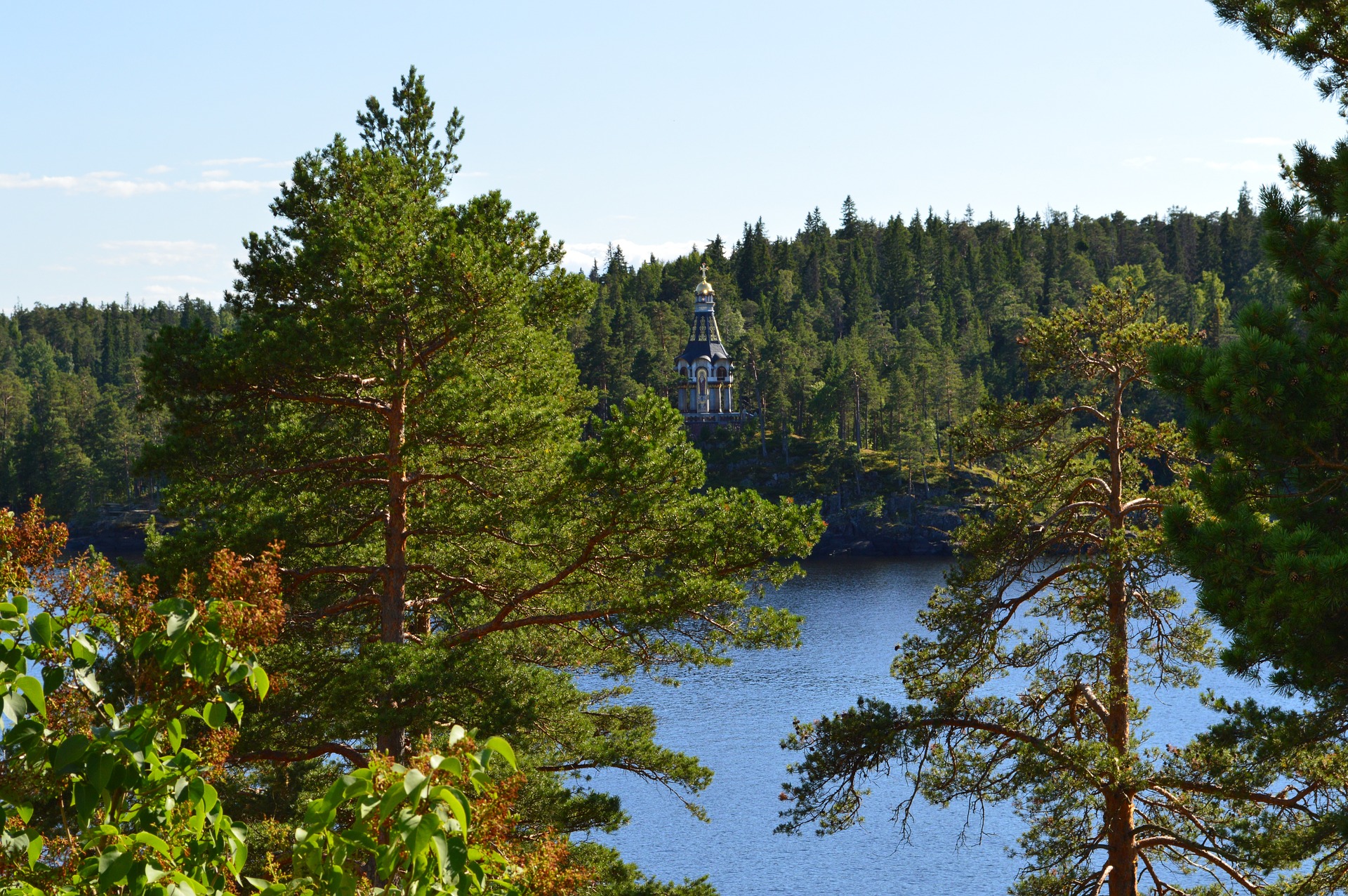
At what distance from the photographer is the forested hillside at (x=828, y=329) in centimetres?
7962

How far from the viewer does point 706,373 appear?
287 ft

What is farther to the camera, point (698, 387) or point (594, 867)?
point (698, 387)

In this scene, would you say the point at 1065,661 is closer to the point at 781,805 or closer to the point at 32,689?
the point at 32,689

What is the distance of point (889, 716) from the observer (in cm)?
1269

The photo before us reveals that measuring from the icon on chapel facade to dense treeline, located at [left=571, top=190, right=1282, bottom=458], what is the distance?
1371mm

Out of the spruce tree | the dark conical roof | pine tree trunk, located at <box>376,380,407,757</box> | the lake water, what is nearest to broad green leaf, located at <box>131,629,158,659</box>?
the spruce tree

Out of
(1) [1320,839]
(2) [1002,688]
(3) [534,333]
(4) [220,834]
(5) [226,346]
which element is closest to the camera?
(4) [220,834]

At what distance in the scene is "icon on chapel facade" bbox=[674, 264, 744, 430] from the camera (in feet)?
285

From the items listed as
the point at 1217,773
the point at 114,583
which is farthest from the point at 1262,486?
the point at 114,583

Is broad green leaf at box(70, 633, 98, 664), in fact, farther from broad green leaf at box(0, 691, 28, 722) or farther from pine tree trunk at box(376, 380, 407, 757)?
pine tree trunk at box(376, 380, 407, 757)

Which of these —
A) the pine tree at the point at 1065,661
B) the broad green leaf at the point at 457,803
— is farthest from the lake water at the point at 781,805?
the broad green leaf at the point at 457,803

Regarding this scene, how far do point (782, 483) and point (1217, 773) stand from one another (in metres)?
65.1

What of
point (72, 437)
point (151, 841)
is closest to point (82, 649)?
point (151, 841)

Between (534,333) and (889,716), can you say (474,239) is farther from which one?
(889,716)
